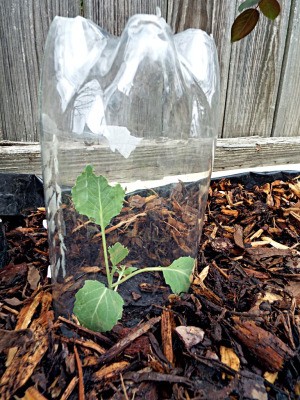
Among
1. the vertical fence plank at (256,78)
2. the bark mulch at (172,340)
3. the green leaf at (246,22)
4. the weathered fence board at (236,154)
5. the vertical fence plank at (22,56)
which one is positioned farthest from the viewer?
the vertical fence plank at (256,78)

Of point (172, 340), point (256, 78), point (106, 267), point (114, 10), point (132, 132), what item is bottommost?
point (172, 340)

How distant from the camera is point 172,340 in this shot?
0.81m

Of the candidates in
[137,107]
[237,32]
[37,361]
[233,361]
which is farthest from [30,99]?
[233,361]

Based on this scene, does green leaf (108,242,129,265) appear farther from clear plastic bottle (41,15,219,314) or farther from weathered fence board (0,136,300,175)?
weathered fence board (0,136,300,175)

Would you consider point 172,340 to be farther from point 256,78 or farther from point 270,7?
point 256,78

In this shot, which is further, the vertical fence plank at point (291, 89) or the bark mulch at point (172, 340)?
the vertical fence plank at point (291, 89)

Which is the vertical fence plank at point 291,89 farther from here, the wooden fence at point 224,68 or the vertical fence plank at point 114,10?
the vertical fence plank at point 114,10

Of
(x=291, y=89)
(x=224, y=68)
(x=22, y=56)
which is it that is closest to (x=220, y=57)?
(x=224, y=68)

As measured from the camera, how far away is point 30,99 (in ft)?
5.34

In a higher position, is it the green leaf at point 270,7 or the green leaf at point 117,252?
the green leaf at point 270,7

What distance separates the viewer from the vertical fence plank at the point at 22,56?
59.3 inches

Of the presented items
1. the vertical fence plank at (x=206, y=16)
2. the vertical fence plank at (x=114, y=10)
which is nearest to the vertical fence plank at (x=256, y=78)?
the vertical fence plank at (x=206, y=16)

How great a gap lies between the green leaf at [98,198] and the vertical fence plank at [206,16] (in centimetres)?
114

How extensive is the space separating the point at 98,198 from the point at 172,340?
1.21 feet
